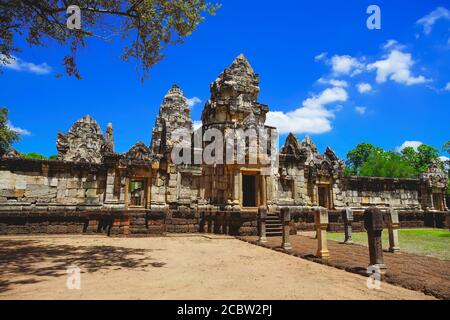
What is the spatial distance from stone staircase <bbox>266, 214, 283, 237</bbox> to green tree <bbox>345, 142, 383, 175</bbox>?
37518 mm

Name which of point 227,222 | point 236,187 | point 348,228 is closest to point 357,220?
point 348,228

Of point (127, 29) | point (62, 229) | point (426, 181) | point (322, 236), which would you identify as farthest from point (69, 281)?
point (426, 181)

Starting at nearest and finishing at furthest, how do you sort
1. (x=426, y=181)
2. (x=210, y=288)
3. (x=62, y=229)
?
(x=210, y=288) < (x=62, y=229) < (x=426, y=181)

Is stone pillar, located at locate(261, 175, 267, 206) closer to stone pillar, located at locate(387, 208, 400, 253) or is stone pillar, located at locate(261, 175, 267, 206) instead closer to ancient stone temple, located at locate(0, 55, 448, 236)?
ancient stone temple, located at locate(0, 55, 448, 236)

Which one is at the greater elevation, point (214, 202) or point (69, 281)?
point (214, 202)

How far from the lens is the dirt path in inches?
167

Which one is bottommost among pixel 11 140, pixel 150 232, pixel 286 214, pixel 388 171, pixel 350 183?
pixel 150 232

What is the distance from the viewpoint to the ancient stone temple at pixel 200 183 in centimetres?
1243

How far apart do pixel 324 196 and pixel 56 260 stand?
15.5 metres

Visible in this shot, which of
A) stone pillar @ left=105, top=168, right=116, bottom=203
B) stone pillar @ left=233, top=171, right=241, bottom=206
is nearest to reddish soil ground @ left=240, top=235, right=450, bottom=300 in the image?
stone pillar @ left=233, top=171, right=241, bottom=206

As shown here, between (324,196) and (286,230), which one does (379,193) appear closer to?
(324,196)

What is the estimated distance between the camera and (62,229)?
12492mm

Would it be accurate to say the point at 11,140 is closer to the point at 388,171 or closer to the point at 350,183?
the point at 350,183
